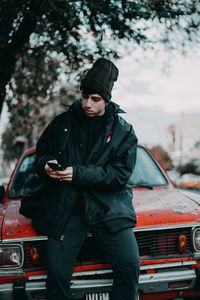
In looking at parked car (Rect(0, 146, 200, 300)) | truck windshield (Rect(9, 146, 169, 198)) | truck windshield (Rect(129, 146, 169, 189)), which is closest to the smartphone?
parked car (Rect(0, 146, 200, 300))

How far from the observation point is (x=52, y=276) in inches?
101

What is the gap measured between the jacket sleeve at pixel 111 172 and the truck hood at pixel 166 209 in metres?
0.34

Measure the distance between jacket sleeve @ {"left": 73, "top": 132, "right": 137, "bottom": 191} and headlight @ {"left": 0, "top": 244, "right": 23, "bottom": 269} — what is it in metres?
0.73

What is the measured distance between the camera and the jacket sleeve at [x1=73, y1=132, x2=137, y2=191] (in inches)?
106

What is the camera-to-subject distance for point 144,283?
2.80 m

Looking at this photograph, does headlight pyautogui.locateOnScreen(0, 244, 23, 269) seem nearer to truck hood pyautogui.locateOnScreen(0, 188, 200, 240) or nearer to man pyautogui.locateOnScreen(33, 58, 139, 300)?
truck hood pyautogui.locateOnScreen(0, 188, 200, 240)

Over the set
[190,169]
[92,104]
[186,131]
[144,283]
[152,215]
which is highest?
[186,131]

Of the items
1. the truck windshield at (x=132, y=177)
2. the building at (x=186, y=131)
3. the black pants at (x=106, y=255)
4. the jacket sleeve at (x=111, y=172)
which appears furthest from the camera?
the building at (x=186, y=131)

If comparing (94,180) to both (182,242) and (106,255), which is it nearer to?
(106,255)

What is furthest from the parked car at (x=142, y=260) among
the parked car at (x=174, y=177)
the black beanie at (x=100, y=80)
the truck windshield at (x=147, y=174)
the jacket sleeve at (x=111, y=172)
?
the parked car at (x=174, y=177)

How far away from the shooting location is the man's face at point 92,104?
2.97 m

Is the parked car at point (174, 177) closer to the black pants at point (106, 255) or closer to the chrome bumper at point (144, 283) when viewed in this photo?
the chrome bumper at point (144, 283)

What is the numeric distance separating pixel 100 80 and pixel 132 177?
1.62 metres

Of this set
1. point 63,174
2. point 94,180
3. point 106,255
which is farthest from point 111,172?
point 106,255
